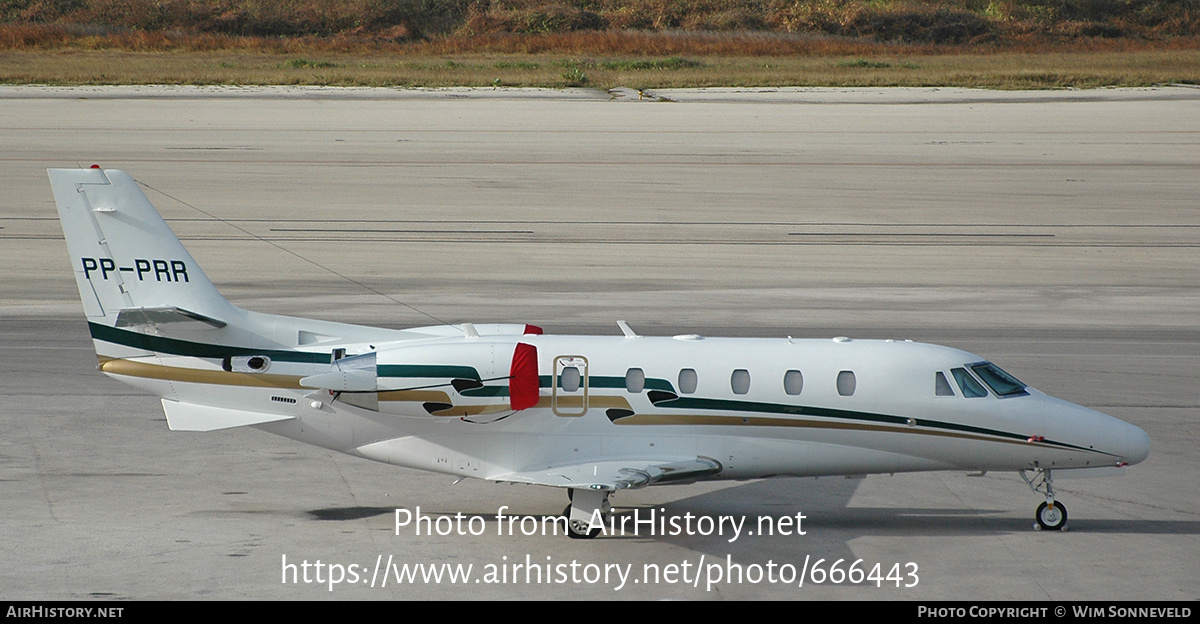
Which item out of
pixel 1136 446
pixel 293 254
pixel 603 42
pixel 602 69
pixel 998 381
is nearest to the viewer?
A: pixel 1136 446

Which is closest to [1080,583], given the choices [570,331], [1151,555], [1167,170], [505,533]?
[1151,555]

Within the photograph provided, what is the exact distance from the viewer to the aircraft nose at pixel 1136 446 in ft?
59.0

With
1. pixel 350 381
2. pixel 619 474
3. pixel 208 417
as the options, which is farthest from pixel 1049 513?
pixel 208 417

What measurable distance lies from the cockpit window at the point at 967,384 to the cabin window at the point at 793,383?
223 cm

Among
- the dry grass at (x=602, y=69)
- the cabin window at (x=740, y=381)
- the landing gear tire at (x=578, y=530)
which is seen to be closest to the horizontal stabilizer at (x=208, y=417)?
the landing gear tire at (x=578, y=530)

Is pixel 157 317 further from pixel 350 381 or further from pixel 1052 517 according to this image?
pixel 1052 517

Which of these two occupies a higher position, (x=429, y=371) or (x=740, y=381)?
(x=429, y=371)

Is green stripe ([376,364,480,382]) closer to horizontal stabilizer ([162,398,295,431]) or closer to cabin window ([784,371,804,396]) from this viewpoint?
horizontal stabilizer ([162,398,295,431])

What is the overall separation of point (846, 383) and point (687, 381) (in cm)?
227

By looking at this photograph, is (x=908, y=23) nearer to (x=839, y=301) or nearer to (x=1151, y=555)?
(x=839, y=301)

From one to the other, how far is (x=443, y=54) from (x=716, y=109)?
2969 centimetres

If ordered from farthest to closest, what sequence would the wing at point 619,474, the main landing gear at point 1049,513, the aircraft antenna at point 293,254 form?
the aircraft antenna at point 293,254, the main landing gear at point 1049,513, the wing at point 619,474

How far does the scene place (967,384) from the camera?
18.1 m

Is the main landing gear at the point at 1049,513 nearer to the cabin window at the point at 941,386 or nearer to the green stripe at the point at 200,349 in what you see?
the cabin window at the point at 941,386
